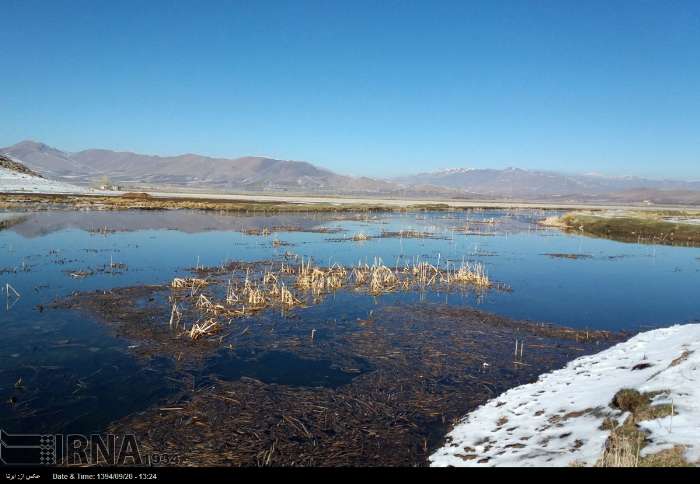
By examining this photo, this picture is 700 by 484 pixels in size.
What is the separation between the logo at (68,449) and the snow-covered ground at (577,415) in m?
6.02

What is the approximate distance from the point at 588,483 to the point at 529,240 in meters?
45.5

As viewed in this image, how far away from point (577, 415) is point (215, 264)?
23.4m

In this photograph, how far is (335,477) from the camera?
3.81 m

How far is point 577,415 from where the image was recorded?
29.0 feet

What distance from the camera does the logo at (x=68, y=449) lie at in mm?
7855

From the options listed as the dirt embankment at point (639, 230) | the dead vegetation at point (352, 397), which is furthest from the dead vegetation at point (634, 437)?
the dirt embankment at point (639, 230)

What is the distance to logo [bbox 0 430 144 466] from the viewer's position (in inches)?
309

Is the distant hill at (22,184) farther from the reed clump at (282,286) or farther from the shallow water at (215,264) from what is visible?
the reed clump at (282,286)

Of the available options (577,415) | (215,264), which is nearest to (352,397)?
(577,415)

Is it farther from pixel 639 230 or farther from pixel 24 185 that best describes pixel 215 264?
pixel 24 185

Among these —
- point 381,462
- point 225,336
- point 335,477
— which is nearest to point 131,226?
point 225,336

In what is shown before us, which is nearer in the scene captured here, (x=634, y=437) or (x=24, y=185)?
(x=634, y=437)

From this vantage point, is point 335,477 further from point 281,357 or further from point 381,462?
point 281,357

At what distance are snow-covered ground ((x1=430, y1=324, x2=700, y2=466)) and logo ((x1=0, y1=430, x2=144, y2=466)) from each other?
19.8 feet
